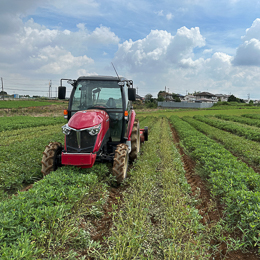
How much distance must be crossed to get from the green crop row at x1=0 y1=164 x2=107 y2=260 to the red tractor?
102 cm

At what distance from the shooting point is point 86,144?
16.8 ft

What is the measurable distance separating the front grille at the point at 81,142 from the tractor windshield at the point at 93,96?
4.10 feet

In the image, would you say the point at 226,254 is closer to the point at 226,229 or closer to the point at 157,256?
the point at 226,229

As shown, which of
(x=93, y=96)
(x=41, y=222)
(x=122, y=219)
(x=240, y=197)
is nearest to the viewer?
(x=41, y=222)

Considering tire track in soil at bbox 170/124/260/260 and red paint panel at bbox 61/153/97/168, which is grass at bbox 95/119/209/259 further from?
red paint panel at bbox 61/153/97/168

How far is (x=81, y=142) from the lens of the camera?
512 centimetres

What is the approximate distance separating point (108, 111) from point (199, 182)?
3.30 metres

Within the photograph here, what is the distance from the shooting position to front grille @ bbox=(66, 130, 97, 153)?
5086 millimetres

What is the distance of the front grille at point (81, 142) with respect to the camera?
5086 mm

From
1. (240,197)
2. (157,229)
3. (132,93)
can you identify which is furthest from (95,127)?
(240,197)

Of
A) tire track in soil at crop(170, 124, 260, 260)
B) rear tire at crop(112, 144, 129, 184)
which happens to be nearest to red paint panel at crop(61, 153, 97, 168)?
rear tire at crop(112, 144, 129, 184)

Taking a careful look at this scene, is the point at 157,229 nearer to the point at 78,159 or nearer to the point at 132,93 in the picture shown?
the point at 78,159

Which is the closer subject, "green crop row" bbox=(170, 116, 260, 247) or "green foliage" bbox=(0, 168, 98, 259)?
"green foliage" bbox=(0, 168, 98, 259)

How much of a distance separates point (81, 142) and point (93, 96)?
1.66m
